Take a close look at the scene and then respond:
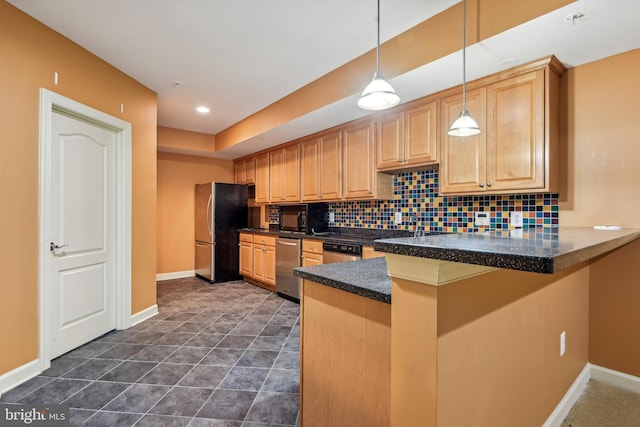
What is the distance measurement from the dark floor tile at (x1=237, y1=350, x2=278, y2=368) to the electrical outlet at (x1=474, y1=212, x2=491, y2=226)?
2.14 m

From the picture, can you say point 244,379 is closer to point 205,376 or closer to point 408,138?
point 205,376

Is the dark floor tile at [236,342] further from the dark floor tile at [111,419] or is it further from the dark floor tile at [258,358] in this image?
the dark floor tile at [111,419]

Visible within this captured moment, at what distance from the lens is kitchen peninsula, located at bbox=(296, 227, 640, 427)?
34.9 inches

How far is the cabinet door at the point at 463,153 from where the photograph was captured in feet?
8.05

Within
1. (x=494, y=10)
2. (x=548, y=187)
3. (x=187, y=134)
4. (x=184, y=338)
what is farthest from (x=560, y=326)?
(x=187, y=134)

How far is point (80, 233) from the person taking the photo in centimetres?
275

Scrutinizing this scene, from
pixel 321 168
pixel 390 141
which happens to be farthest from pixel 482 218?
pixel 321 168

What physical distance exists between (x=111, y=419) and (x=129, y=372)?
571 mm

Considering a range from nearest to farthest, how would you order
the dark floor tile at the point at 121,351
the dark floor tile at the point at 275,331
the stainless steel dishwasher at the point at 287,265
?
the dark floor tile at the point at 121,351, the dark floor tile at the point at 275,331, the stainless steel dishwasher at the point at 287,265

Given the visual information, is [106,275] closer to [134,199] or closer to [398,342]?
[134,199]

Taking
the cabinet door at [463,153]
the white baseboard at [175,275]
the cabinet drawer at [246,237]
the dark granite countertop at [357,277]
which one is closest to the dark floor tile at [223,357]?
the dark granite countertop at [357,277]

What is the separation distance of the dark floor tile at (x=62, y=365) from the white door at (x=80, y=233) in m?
0.09

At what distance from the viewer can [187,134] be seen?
5219mm

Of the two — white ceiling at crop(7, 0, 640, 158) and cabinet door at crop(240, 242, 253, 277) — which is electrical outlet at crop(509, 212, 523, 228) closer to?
white ceiling at crop(7, 0, 640, 158)
